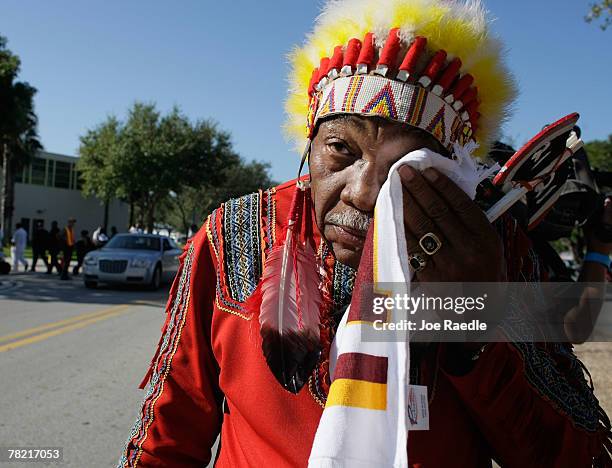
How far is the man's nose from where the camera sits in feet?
3.89

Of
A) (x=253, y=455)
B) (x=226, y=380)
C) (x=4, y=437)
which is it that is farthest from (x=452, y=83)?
(x=4, y=437)

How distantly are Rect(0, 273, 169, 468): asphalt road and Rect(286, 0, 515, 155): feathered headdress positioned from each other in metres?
3.28

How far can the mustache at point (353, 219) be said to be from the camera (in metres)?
1.19

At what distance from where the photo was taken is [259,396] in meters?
1.37

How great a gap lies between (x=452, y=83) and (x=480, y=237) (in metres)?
0.46

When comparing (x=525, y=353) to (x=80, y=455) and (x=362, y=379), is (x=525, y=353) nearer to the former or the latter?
(x=362, y=379)

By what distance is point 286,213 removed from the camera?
1.62 m

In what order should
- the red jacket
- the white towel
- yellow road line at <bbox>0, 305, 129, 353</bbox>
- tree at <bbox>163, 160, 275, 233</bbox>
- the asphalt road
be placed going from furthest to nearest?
tree at <bbox>163, 160, 275, 233</bbox>, yellow road line at <bbox>0, 305, 129, 353</bbox>, the asphalt road, the red jacket, the white towel

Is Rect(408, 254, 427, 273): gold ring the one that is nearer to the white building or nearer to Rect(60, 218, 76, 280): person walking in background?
Rect(60, 218, 76, 280): person walking in background

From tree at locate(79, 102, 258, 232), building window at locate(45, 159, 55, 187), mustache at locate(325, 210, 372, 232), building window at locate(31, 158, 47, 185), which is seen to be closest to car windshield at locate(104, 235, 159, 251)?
mustache at locate(325, 210, 372, 232)

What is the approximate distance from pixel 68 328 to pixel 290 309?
7.77 m

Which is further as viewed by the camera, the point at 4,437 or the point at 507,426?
the point at 4,437

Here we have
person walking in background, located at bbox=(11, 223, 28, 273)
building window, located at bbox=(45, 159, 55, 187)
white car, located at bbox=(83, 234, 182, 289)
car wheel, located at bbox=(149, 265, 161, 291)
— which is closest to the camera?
white car, located at bbox=(83, 234, 182, 289)

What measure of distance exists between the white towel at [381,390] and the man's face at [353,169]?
0.45ft
